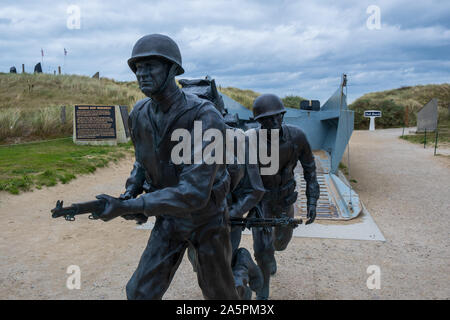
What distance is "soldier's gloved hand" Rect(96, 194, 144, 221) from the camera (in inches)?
85.6

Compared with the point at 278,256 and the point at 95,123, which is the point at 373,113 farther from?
the point at 278,256

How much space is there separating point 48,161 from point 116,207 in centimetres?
1147

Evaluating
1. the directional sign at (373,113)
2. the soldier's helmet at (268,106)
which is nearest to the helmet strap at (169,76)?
the soldier's helmet at (268,106)

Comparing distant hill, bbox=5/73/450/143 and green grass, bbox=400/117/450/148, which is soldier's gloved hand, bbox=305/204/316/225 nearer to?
distant hill, bbox=5/73/450/143

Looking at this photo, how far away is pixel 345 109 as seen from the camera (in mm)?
11398

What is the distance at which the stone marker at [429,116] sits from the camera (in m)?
24.5

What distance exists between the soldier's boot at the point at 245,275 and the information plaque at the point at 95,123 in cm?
1454

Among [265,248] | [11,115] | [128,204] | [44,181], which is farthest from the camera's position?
[11,115]

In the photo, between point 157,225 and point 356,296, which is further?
point 356,296

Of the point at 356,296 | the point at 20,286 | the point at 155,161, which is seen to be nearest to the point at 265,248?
the point at 356,296

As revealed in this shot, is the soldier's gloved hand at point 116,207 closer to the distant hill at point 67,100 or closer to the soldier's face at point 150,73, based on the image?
the soldier's face at point 150,73

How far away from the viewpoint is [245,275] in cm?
350

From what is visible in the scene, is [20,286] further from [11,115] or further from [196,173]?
[11,115]

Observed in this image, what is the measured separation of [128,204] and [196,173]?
433 mm
